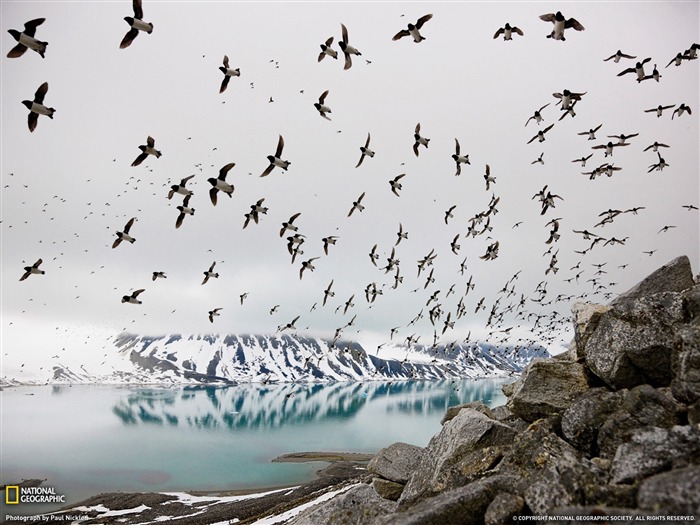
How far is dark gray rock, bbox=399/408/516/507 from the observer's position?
37.3 ft

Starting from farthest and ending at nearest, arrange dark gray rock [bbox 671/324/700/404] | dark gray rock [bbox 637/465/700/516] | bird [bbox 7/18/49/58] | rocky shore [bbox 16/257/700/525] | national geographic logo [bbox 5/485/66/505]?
national geographic logo [bbox 5/485/66/505] < bird [bbox 7/18/49/58] < dark gray rock [bbox 671/324/700/404] < rocky shore [bbox 16/257/700/525] < dark gray rock [bbox 637/465/700/516]

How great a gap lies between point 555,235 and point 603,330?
14754 millimetres

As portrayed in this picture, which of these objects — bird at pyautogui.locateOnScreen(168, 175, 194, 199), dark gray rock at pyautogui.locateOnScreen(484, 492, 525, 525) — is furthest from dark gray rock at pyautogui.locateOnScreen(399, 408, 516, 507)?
bird at pyautogui.locateOnScreen(168, 175, 194, 199)

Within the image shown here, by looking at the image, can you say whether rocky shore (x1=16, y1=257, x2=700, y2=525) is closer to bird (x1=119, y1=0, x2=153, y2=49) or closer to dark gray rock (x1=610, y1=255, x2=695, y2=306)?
dark gray rock (x1=610, y1=255, x2=695, y2=306)

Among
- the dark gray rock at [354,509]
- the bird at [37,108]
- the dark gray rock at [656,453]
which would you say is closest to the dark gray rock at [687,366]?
the dark gray rock at [656,453]

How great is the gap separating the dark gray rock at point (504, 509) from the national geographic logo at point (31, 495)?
7117 cm

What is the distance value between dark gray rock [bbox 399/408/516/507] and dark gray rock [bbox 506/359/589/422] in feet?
3.38

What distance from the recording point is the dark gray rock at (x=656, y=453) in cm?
676

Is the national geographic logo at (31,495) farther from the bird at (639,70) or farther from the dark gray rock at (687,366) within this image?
the bird at (639,70)

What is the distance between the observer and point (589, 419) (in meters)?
10.1

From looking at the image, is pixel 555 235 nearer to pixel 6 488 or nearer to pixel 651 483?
pixel 651 483

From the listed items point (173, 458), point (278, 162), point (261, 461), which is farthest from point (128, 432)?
point (278, 162)

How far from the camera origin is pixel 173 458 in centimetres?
9238

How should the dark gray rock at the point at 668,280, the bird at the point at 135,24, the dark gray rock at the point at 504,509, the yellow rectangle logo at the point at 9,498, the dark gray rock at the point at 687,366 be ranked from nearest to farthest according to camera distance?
1. the dark gray rock at the point at 504,509
2. the dark gray rock at the point at 687,366
3. the dark gray rock at the point at 668,280
4. the bird at the point at 135,24
5. the yellow rectangle logo at the point at 9,498
